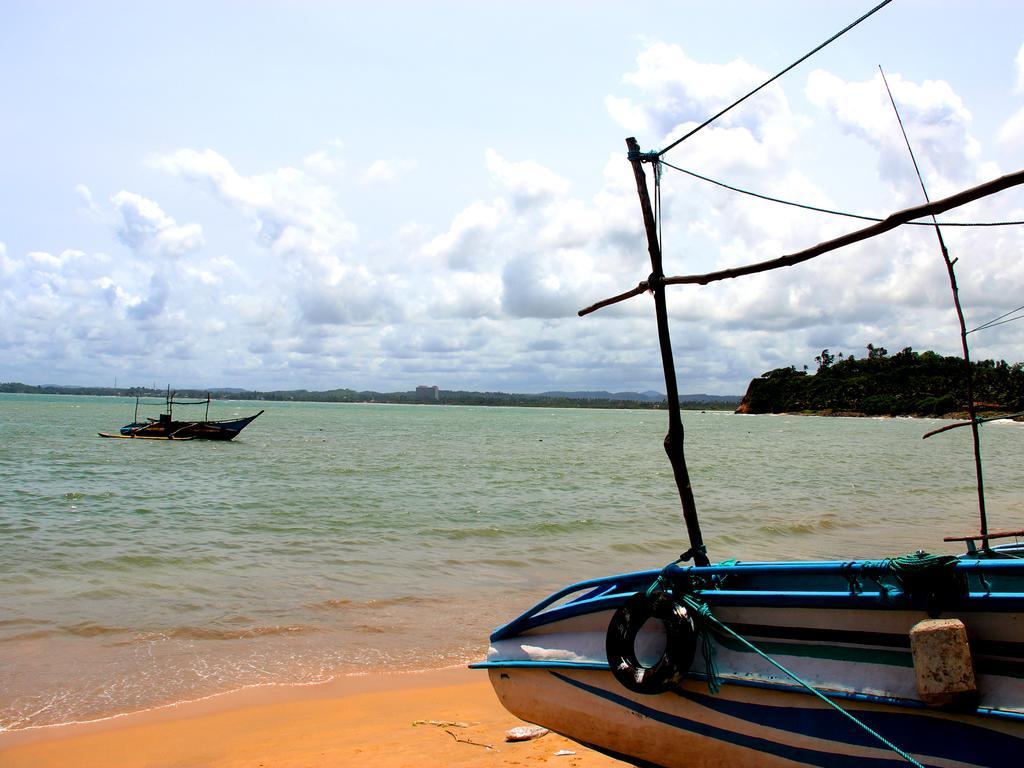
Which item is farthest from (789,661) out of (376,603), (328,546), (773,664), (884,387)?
(884,387)

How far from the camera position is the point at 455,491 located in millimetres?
22812

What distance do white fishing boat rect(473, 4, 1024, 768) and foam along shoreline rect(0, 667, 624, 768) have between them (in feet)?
2.32

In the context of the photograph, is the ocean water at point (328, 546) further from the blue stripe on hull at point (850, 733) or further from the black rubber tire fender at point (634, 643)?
the blue stripe on hull at point (850, 733)

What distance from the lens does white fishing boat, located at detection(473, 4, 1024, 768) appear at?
135 inches

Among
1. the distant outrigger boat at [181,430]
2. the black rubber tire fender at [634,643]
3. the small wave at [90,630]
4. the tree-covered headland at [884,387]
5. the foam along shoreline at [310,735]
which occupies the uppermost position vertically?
the tree-covered headland at [884,387]

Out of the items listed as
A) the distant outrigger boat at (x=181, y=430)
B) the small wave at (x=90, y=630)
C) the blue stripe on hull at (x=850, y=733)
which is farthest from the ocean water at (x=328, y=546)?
the distant outrigger boat at (x=181, y=430)

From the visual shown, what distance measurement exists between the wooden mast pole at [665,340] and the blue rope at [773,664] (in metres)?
1.32

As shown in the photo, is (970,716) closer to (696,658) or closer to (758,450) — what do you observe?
(696,658)

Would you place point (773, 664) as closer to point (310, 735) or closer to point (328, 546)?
point (310, 735)

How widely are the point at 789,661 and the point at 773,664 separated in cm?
8

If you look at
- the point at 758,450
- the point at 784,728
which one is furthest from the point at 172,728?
the point at 758,450

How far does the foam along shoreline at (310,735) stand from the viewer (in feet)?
17.7

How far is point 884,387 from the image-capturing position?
12600cm

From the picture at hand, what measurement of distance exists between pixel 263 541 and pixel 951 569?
503 inches
